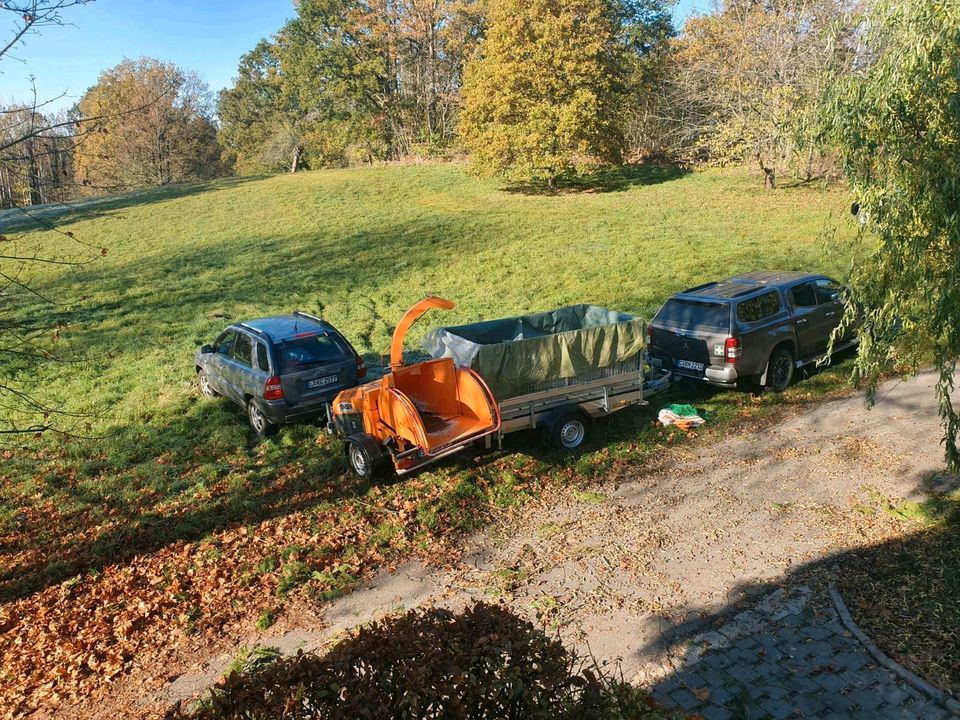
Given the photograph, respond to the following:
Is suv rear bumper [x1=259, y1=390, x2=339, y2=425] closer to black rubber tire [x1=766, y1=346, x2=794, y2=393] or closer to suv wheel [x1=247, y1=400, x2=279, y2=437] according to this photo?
suv wheel [x1=247, y1=400, x2=279, y2=437]

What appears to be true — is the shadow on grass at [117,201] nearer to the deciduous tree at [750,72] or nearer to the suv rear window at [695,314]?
the deciduous tree at [750,72]

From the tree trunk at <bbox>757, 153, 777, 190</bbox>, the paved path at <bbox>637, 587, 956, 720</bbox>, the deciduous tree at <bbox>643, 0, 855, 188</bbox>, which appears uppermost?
the deciduous tree at <bbox>643, 0, 855, 188</bbox>

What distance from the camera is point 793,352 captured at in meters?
11.7

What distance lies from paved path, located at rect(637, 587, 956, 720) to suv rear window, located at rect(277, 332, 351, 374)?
6779 millimetres

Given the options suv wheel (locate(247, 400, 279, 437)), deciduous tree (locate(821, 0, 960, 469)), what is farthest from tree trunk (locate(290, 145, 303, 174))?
deciduous tree (locate(821, 0, 960, 469))

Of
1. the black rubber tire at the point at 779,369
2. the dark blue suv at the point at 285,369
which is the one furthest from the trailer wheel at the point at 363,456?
the black rubber tire at the point at 779,369

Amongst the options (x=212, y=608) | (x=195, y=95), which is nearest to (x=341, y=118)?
(x=195, y=95)

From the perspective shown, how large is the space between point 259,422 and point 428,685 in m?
8.08

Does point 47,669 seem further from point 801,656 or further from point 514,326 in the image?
point 514,326

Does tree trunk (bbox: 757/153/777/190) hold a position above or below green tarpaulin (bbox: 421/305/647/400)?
above

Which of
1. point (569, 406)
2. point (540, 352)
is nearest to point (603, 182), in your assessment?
point (569, 406)

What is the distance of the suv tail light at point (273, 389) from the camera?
10.1 m

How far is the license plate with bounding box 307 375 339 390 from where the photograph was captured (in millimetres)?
10297

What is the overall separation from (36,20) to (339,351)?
5.80m
